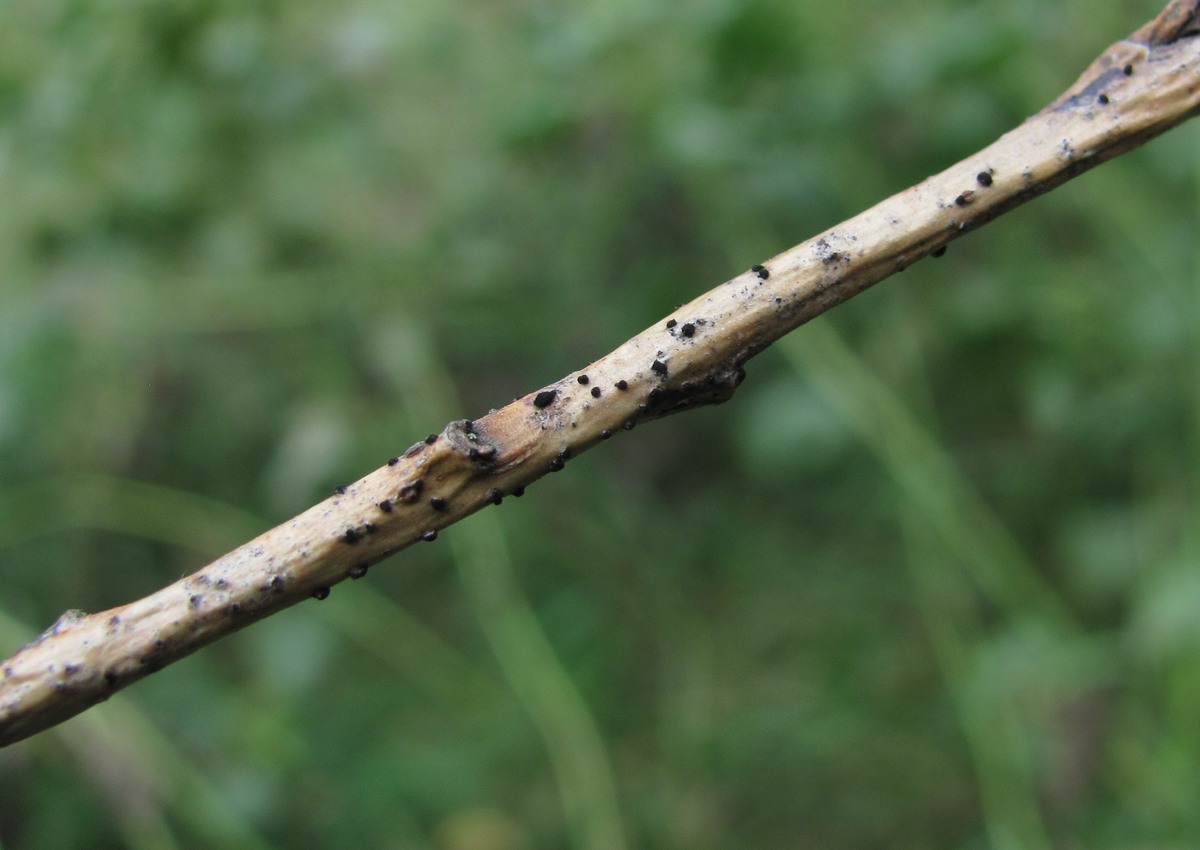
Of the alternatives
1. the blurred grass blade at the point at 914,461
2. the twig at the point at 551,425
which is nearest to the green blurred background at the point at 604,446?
the blurred grass blade at the point at 914,461

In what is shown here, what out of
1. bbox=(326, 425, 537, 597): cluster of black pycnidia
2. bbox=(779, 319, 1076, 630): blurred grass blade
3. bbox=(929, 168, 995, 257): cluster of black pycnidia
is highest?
bbox=(779, 319, 1076, 630): blurred grass blade

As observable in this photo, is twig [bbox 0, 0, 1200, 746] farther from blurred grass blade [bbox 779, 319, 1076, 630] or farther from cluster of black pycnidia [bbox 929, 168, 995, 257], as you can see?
blurred grass blade [bbox 779, 319, 1076, 630]

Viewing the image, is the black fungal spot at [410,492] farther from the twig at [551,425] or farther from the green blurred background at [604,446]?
the green blurred background at [604,446]

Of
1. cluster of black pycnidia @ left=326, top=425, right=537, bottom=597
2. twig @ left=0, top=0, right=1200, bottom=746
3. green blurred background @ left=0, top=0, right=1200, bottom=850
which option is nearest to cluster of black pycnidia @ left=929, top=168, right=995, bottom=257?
twig @ left=0, top=0, right=1200, bottom=746

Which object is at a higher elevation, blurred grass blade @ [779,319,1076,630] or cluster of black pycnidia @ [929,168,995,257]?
blurred grass blade @ [779,319,1076,630]

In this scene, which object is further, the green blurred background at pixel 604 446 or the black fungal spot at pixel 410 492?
the green blurred background at pixel 604 446

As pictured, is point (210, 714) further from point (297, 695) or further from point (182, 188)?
point (182, 188)

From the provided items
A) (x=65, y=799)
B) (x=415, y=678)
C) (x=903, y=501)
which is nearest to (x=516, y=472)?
(x=903, y=501)
